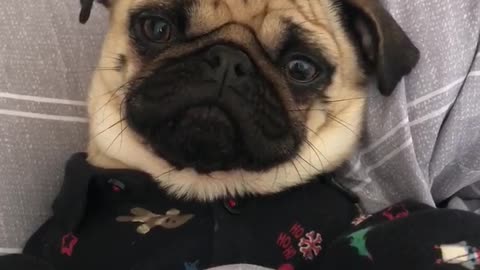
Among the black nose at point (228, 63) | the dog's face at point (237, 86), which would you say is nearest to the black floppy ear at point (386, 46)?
the dog's face at point (237, 86)

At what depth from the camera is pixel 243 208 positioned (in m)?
1.22

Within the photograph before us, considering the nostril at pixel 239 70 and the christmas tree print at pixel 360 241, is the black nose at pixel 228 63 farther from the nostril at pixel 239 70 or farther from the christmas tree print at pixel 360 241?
the christmas tree print at pixel 360 241

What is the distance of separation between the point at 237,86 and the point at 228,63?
0.12ft

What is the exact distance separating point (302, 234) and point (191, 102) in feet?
0.99

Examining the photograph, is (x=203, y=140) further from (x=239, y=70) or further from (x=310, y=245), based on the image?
(x=310, y=245)

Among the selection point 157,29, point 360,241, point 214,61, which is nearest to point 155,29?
point 157,29

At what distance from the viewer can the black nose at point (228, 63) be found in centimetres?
108

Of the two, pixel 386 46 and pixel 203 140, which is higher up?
pixel 386 46

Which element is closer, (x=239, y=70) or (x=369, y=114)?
(x=239, y=70)

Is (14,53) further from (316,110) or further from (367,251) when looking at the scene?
(367,251)

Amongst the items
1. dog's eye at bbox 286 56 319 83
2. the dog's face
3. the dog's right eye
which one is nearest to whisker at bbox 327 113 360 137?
the dog's face

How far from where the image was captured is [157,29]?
1.20 meters

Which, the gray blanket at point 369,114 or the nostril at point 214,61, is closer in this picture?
the nostril at point 214,61

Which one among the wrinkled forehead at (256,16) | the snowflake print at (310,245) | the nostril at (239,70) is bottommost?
the snowflake print at (310,245)
